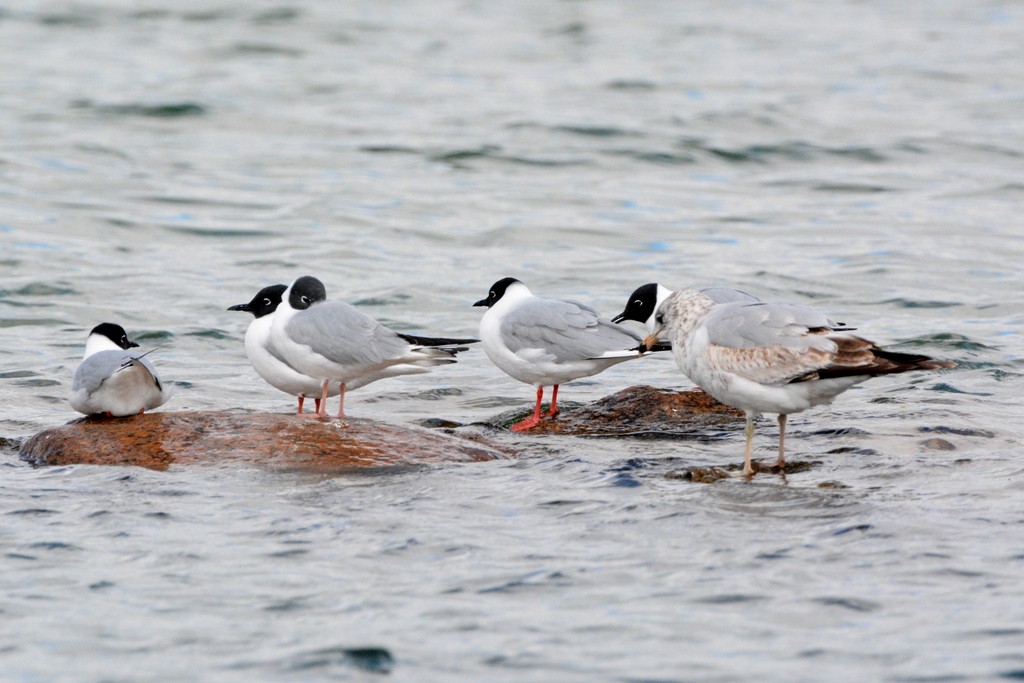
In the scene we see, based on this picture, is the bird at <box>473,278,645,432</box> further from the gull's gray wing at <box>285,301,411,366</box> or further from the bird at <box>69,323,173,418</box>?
the bird at <box>69,323,173,418</box>

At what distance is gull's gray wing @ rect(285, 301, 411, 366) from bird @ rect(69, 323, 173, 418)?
2.91 ft

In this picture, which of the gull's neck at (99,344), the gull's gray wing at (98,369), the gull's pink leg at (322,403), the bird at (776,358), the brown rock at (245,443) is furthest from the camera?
the gull's neck at (99,344)

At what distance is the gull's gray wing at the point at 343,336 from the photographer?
324 inches

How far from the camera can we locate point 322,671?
5.05 metres

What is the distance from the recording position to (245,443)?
7.84 meters

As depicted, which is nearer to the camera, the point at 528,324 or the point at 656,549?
the point at 656,549

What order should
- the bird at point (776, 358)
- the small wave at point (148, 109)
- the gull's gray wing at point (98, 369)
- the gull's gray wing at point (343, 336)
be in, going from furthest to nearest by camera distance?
the small wave at point (148, 109)
the gull's gray wing at point (343, 336)
the gull's gray wing at point (98, 369)
the bird at point (776, 358)

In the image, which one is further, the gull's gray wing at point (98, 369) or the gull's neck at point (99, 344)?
the gull's neck at point (99, 344)

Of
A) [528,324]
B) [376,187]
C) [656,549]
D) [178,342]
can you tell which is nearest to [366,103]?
[376,187]

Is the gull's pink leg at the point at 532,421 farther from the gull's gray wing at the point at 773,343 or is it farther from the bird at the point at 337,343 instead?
the gull's gray wing at the point at 773,343

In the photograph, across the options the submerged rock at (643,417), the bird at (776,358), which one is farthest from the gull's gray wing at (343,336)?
the bird at (776,358)

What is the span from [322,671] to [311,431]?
304 cm

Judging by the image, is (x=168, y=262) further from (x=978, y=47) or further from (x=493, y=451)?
(x=978, y=47)

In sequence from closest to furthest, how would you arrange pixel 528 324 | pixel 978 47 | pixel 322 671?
pixel 322 671 → pixel 528 324 → pixel 978 47
